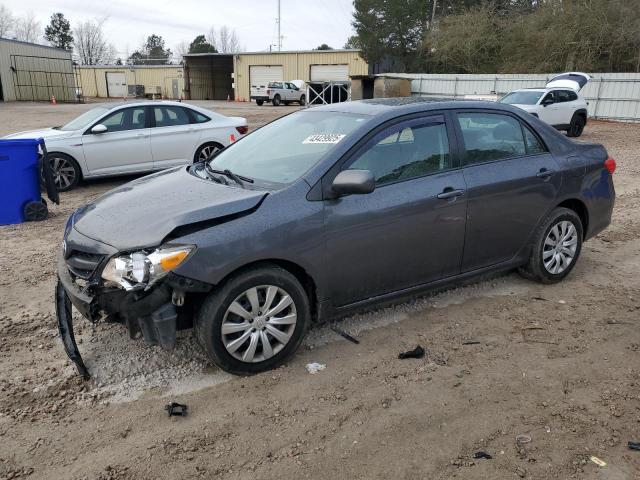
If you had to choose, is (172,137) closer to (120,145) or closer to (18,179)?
(120,145)

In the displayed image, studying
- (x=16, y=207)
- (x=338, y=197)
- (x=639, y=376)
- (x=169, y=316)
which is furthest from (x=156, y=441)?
(x=16, y=207)

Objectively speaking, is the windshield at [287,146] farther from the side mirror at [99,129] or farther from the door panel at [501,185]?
the side mirror at [99,129]

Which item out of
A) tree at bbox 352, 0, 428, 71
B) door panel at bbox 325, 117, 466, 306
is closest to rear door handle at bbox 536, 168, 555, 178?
door panel at bbox 325, 117, 466, 306

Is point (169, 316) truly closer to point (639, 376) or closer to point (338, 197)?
point (338, 197)

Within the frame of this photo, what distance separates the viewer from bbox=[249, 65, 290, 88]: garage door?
49406 mm

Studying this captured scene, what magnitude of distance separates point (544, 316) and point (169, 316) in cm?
295

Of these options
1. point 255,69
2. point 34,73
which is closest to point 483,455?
point 34,73

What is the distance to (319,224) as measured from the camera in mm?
3422

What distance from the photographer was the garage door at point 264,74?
162 feet

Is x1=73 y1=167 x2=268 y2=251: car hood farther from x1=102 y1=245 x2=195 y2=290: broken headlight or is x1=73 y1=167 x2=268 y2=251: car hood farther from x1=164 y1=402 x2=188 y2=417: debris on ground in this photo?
x1=164 y1=402 x2=188 y2=417: debris on ground

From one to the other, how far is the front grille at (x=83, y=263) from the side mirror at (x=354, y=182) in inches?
59.2

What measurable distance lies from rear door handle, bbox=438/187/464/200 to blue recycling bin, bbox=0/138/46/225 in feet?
17.4

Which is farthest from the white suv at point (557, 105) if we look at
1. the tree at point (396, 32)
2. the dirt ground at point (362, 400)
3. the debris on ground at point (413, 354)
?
the tree at point (396, 32)

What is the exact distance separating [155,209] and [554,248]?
3.48 m
